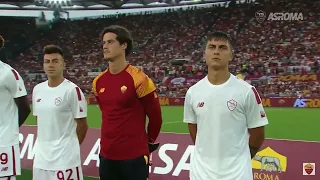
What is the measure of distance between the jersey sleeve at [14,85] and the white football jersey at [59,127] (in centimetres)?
58

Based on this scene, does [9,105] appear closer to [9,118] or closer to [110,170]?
[9,118]

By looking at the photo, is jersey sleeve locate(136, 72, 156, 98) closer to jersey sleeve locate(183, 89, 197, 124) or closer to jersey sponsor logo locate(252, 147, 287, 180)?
jersey sleeve locate(183, 89, 197, 124)

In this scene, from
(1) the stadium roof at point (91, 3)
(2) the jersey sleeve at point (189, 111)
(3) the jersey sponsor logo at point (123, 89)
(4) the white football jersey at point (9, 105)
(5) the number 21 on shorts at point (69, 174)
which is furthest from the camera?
(1) the stadium roof at point (91, 3)

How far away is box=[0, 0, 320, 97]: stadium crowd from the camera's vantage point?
28.2 meters

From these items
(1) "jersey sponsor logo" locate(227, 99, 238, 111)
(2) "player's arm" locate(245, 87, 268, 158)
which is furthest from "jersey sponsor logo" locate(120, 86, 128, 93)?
(2) "player's arm" locate(245, 87, 268, 158)

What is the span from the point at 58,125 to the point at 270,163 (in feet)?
9.39

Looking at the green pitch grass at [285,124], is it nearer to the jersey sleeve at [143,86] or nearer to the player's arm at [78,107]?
the player's arm at [78,107]

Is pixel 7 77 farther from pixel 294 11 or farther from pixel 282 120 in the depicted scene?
pixel 294 11

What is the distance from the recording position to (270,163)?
19.7 ft

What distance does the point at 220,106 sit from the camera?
3.48m

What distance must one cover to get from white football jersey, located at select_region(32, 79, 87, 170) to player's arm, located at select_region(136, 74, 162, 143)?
774 millimetres

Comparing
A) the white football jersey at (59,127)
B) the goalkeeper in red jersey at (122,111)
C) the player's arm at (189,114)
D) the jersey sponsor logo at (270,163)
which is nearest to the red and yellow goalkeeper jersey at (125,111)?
the goalkeeper in red jersey at (122,111)

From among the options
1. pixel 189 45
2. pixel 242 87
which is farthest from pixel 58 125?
pixel 189 45

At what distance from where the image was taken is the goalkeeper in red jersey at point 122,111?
403 cm
